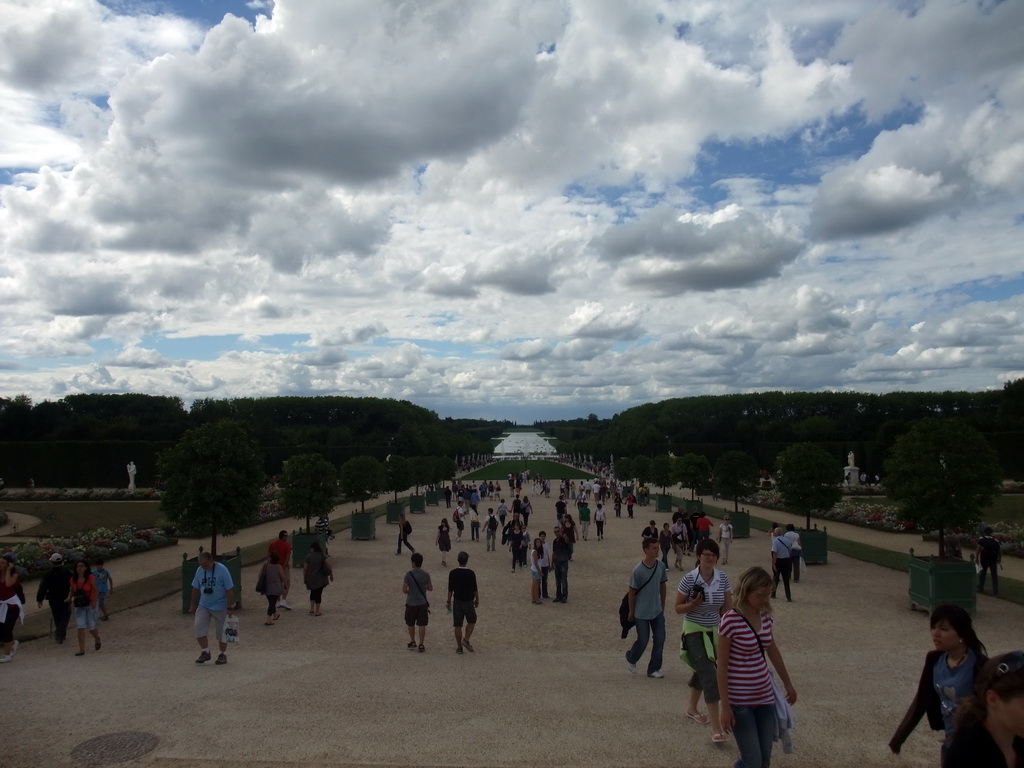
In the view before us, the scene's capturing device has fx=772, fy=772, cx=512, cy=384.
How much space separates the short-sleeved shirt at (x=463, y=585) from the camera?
11.2 meters

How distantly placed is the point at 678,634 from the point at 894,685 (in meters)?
3.91

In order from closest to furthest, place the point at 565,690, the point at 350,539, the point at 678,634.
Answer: the point at 565,690 → the point at 678,634 → the point at 350,539

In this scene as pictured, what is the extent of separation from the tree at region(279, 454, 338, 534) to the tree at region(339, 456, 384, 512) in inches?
257

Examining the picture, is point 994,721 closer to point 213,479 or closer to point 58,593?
point 58,593

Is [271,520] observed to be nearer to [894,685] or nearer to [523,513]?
[523,513]

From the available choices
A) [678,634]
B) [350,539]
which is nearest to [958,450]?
[678,634]

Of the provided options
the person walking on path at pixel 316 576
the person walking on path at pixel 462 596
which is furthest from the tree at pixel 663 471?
the person walking on path at pixel 462 596

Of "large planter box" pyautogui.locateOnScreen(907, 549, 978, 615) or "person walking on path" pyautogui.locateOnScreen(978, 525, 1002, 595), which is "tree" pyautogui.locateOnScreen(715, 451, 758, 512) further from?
"large planter box" pyautogui.locateOnScreen(907, 549, 978, 615)

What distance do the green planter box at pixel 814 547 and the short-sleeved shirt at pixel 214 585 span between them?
Answer: 15585 millimetres

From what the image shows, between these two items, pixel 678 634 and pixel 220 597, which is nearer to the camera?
pixel 220 597

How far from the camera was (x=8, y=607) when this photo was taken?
35.6ft

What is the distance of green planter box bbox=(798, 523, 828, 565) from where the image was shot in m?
20.8

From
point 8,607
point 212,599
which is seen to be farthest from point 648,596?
point 8,607

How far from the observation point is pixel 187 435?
17438mm
